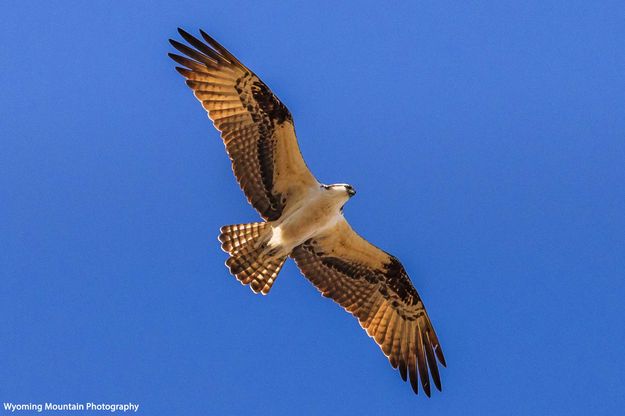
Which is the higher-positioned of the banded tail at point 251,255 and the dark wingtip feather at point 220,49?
the dark wingtip feather at point 220,49

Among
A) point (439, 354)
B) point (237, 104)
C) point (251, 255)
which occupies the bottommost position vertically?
point (439, 354)

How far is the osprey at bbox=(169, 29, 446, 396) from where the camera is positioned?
533 inches

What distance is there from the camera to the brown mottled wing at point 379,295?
14.6m

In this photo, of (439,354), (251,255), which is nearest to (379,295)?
(439,354)

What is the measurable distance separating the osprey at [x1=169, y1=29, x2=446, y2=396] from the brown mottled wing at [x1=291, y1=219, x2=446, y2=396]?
0.6 inches

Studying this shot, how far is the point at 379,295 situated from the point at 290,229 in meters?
1.75

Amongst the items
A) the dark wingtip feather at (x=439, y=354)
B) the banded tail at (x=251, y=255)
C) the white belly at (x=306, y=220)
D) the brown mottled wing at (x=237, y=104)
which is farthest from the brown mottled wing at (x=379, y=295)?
the brown mottled wing at (x=237, y=104)

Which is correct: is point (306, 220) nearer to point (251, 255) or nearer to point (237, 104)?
point (251, 255)

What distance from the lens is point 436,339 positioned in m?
14.7

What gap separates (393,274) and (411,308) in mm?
549

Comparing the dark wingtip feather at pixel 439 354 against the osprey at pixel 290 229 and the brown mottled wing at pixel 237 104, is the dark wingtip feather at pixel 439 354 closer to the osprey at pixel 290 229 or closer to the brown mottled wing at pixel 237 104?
the osprey at pixel 290 229

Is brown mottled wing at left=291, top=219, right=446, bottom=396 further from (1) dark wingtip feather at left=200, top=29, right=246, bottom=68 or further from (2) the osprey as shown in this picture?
(1) dark wingtip feather at left=200, top=29, right=246, bottom=68

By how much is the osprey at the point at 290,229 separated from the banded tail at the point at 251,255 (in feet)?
0.04

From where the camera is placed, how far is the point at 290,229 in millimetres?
14055
